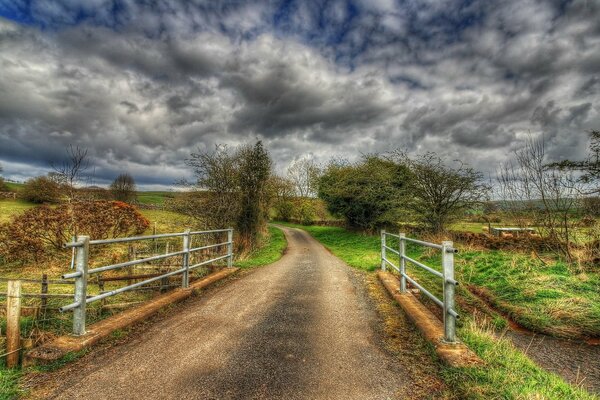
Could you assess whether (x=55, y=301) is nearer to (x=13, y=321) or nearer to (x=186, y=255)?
(x=186, y=255)

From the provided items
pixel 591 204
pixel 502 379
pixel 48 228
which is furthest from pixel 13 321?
pixel 591 204

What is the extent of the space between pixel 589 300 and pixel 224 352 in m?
7.58

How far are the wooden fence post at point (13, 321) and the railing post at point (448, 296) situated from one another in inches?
181

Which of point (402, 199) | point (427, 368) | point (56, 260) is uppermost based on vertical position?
point (402, 199)

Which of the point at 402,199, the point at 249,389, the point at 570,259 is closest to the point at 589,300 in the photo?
the point at 570,259

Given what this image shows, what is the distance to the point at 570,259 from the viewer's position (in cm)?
958

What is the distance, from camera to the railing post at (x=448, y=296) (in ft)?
11.4

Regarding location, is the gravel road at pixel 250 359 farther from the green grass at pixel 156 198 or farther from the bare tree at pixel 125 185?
the bare tree at pixel 125 185

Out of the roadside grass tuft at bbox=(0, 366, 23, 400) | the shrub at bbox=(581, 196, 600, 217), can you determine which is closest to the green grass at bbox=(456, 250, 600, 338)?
the shrub at bbox=(581, 196, 600, 217)

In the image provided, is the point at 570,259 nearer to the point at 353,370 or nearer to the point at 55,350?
the point at 353,370

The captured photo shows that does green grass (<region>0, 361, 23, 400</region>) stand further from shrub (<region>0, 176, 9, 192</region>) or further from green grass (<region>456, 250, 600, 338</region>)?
shrub (<region>0, 176, 9, 192</region>)

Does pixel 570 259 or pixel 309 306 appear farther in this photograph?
pixel 570 259

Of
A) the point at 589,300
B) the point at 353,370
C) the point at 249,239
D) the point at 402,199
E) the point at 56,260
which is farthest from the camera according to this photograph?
the point at 402,199

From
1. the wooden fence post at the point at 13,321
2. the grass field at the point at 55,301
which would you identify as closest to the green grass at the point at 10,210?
the grass field at the point at 55,301
